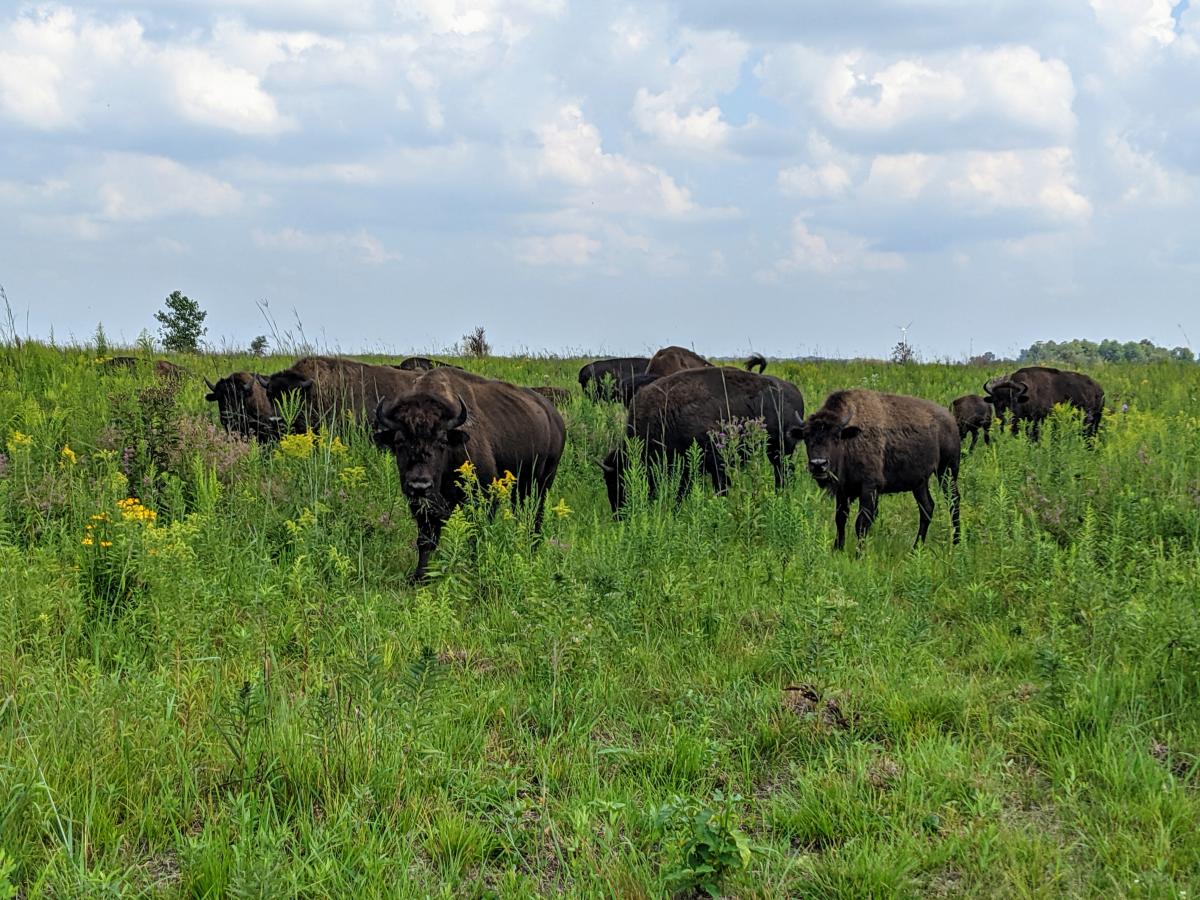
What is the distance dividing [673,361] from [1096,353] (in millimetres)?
27853

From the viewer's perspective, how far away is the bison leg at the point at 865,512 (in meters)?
10.4

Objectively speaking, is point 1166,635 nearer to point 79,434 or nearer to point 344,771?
point 344,771

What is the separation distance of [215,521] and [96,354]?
10.4 meters

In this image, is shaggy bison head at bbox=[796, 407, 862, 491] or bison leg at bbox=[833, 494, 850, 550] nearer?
shaggy bison head at bbox=[796, 407, 862, 491]

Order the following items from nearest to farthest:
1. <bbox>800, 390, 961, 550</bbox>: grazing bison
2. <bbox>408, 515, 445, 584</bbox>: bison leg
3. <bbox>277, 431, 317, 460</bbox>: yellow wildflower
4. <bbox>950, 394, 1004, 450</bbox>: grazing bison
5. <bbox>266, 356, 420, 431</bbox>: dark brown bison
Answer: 1. <bbox>408, 515, 445, 584</bbox>: bison leg
2. <bbox>277, 431, 317, 460</bbox>: yellow wildflower
3. <bbox>800, 390, 961, 550</bbox>: grazing bison
4. <bbox>266, 356, 420, 431</bbox>: dark brown bison
5. <bbox>950, 394, 1004, 450</bbox>: grazing bison

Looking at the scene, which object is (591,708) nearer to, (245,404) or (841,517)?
(841,517)

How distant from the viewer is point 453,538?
5.87 metres

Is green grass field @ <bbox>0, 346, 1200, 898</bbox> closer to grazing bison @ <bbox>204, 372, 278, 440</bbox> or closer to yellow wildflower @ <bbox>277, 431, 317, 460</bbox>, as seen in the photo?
yellow wildflower @ <bbox>277, 431, 317, 460</bbox>

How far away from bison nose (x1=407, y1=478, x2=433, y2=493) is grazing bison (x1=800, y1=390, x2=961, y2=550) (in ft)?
13.3

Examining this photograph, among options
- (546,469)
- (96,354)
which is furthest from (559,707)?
(96,354)

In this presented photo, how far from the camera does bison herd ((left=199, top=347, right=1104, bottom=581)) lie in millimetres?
8727

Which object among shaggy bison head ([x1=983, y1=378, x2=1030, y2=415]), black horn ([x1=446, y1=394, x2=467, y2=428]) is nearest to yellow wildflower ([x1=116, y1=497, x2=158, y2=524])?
black horn ([x1=446, y1=394, x2=467, y2=428])

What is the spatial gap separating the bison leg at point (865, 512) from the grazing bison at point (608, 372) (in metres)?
9.47

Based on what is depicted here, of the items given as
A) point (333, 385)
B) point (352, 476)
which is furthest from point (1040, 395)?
point (352, 476)
